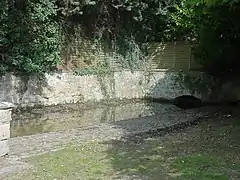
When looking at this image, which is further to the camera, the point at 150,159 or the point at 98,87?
the point at 98,87

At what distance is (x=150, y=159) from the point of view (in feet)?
22.7

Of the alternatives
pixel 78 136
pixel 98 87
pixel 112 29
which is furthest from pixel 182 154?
pixel 112 29

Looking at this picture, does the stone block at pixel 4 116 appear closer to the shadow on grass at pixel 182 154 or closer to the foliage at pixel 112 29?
the shadow on grass at pixel 182 154

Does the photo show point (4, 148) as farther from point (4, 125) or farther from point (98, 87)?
point (98, 87)

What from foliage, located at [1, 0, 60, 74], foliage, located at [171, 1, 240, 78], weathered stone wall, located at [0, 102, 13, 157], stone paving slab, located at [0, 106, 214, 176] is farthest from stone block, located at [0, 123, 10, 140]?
foliage, located at [1, 0, 60, 74]

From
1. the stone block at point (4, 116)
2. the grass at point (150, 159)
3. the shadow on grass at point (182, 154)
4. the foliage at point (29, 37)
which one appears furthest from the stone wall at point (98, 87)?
the stone block at point (4, 116)

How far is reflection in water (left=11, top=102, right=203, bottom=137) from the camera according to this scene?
37.7ft

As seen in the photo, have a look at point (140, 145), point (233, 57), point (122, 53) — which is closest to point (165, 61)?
point (122, 53)

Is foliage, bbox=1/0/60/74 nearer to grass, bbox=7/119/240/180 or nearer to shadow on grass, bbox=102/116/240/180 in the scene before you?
shadow on grass, bbox=102/116/240/180

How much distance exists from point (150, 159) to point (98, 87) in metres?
9.20

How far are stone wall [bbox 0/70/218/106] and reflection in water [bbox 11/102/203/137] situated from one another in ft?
1.68

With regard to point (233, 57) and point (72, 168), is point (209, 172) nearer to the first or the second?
point (72, 168)

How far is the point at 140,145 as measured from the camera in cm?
815

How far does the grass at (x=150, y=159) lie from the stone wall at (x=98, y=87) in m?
6.43
